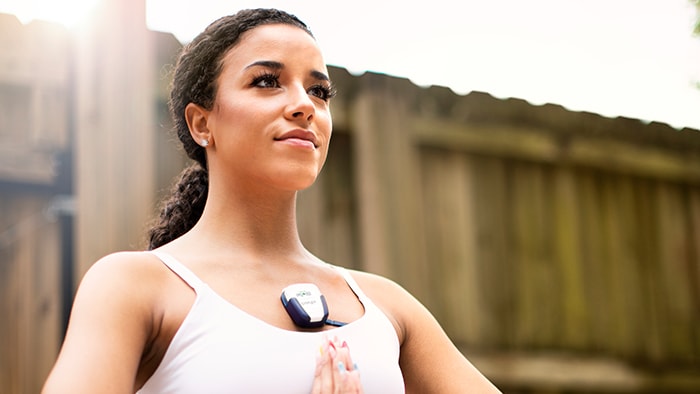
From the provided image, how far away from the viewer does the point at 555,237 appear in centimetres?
465

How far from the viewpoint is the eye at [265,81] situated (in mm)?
1921

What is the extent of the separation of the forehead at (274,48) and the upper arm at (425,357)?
0.49 meters

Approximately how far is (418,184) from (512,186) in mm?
560

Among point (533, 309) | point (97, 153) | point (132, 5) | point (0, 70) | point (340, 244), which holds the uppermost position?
point (132, 5)

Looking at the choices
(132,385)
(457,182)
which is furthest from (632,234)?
(132,385)

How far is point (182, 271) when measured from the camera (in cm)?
178

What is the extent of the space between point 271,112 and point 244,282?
32cm

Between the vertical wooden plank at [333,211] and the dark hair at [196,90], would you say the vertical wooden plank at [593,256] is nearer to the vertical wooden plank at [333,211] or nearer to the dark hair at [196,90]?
the vertical wooden plank at [333,211]

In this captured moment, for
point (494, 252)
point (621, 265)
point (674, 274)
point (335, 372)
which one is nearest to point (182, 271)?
point (335, 372)

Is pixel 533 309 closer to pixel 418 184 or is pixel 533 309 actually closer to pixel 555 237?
pixel 555 237

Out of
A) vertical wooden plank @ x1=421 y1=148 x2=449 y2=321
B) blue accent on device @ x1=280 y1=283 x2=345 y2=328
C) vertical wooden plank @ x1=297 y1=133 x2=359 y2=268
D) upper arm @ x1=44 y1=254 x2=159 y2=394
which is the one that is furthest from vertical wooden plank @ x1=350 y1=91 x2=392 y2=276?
upper arm @ x1=44 y1=254 x2=159 y2=394

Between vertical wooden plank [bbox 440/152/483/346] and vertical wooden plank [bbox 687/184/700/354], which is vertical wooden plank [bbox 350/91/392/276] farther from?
vertical wooden plank [bbox 687/184/700/354]

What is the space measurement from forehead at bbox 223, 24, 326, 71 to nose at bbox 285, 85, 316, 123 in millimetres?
73

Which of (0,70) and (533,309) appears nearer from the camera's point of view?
(0,70)
